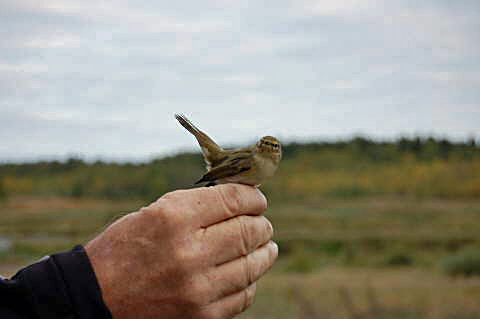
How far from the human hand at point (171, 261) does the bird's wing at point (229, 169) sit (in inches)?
50.2

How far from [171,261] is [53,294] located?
469 mm

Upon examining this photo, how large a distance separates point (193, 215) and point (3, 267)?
1600 inches

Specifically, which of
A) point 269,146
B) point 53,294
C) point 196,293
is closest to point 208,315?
point 196,293

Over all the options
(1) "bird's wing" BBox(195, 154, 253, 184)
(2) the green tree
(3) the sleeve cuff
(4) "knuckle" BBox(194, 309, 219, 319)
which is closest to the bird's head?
(1) "bird's wing" BBox(195, 154, 253, 184)

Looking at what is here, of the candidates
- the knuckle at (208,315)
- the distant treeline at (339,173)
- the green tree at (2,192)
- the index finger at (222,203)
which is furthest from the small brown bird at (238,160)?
the green tree at (2,192)

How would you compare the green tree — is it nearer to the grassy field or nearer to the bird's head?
the grassy field

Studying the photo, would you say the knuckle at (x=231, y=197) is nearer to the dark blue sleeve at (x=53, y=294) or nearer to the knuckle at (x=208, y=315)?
the knuckle at (x=208, y=315)

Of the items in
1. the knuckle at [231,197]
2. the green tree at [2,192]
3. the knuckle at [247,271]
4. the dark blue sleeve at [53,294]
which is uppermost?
the knuckle at [231,197]

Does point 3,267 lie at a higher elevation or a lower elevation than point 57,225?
higher

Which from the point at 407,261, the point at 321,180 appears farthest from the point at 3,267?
the point at 321,180

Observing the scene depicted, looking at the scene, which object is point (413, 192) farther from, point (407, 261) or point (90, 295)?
point (90, 295)

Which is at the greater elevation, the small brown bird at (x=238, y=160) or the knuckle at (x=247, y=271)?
the small brown bird at (x=238, y=160)

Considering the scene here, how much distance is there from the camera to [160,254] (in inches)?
97.0

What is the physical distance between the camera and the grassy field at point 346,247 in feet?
72.4
